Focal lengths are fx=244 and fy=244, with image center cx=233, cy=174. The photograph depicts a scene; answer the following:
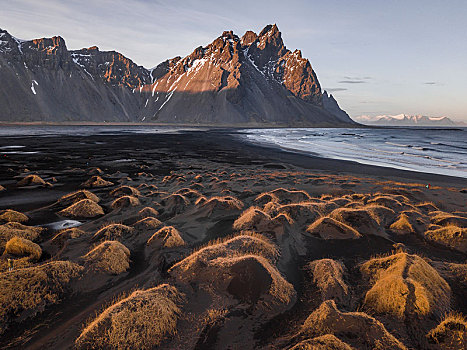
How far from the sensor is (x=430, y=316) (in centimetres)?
529

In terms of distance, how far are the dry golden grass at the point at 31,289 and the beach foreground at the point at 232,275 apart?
0.08ft

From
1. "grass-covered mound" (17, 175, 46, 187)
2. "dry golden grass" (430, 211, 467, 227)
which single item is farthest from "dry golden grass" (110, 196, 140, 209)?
"dry golden grass" (430, 211, 467, 227)

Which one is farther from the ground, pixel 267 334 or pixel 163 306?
pixel 163 306

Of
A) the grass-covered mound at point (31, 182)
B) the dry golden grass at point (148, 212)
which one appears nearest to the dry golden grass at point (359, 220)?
the dry golden grass at point (148, 212)

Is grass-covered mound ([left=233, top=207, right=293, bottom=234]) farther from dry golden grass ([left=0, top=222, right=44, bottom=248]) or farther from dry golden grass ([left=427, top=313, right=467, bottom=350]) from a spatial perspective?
dry golden grass ([left=0, top=222, right=44, bottom=248])

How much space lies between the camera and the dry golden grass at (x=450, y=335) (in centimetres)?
450

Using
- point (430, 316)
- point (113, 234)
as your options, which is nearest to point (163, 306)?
point (113, 234)

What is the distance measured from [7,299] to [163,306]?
3.62 metres

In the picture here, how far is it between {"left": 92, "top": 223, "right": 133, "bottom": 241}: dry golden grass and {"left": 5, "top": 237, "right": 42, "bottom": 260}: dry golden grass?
1.70 m

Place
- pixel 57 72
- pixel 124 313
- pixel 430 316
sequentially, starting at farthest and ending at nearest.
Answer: pixel 57 72
pixel 430 316
pixel 124 313

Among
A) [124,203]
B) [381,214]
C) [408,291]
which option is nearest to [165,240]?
[124,203]

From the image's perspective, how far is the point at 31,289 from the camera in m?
5.86

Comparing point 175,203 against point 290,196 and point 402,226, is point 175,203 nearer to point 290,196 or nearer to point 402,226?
point 290,196

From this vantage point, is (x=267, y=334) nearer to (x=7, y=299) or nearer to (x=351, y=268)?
(x=351, y=268)
